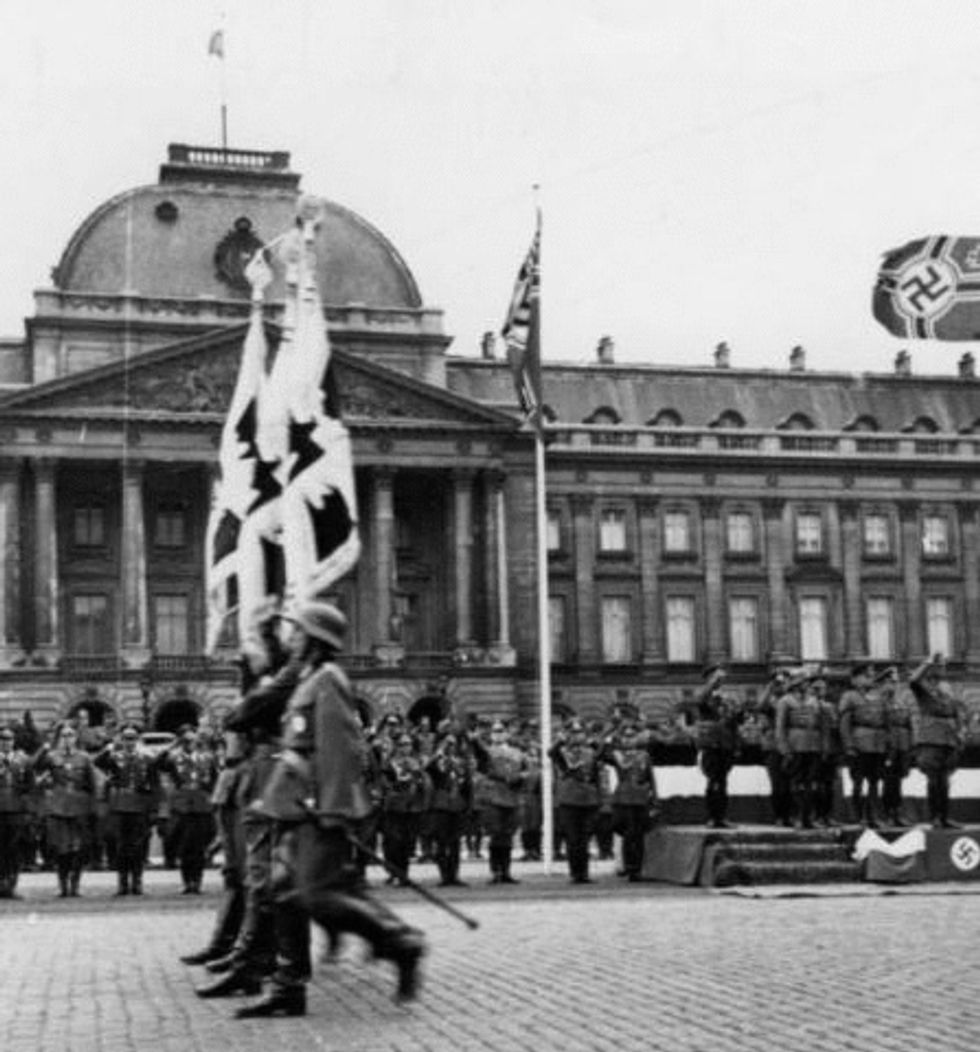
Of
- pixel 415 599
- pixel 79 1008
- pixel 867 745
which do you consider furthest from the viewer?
pixel 415 599

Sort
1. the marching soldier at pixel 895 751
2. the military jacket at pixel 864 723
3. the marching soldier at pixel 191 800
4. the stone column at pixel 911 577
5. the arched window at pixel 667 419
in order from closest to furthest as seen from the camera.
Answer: the marching soldier at pixel 191 800 → the military jacket at pixel 864 723 → the marching soldier at pixel 895 751 → the arched window at pixel 667 419 → the stone column at pixel 911 577

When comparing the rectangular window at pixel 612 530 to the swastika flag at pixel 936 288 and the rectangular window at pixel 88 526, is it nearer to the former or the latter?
the rectangular window at pixel 88 526

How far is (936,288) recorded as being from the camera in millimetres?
16266

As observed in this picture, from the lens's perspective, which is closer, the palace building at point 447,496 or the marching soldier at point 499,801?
the marching soldier at point 499,801

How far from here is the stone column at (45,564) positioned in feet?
198

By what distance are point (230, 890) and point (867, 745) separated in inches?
479

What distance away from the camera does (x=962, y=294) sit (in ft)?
53.2

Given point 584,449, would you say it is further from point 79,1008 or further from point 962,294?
point 79,1008

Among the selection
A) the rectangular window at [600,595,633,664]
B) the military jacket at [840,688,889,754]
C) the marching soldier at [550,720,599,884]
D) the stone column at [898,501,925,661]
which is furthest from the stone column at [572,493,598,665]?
the military jacket at [840,688,889,754]

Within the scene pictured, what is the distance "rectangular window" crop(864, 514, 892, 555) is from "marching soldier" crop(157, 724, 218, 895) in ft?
161

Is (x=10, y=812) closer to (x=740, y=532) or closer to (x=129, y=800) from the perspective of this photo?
(x=129, y=800)

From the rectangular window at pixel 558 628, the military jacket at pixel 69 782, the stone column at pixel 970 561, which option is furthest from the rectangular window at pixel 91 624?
the military jacket at pixel 69 782

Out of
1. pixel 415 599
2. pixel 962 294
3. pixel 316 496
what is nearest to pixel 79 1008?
pixel 316 496

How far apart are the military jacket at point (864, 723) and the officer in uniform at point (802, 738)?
13.1 inches
